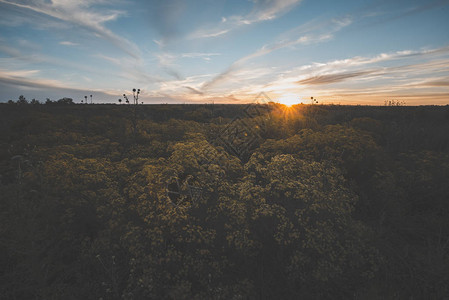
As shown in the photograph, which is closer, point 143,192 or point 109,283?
point 109,283

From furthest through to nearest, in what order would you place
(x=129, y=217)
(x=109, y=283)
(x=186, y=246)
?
(x=129, y=217), (x=186, y=246), (x=109, y=283)

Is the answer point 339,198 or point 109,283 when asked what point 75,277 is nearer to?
point 109,283

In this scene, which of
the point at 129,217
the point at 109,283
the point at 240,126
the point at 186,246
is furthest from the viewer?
the point at 240,126

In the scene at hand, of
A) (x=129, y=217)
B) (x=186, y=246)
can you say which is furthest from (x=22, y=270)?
(x=186, y=246)

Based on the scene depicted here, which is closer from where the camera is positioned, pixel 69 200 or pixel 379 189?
pixel 69 200

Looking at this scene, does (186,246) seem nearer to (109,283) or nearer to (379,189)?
(109,283)

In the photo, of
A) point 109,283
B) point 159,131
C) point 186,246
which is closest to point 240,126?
point 159,131

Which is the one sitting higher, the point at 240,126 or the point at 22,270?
the point at 240,126

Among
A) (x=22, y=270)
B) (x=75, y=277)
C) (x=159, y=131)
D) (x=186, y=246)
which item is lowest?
(x=75, y=277)

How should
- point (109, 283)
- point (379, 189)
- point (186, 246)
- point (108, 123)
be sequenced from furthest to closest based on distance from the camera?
point (108, 123)
point (379, 189)
point (186, 246)
point (109, 283)
